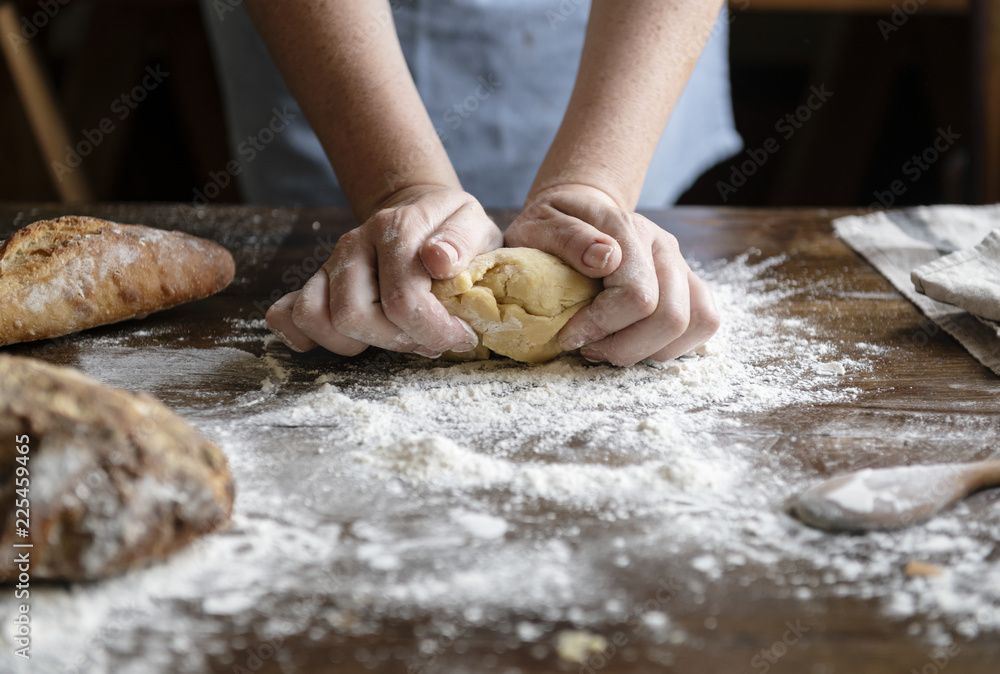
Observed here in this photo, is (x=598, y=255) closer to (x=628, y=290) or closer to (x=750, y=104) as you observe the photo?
(x=628, y=290)

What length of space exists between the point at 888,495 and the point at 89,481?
2.28 ft

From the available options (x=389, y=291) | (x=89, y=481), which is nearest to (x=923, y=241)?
(x=389, y=291)

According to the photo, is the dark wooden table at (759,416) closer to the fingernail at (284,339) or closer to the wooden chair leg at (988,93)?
the fingernail at (284,339)

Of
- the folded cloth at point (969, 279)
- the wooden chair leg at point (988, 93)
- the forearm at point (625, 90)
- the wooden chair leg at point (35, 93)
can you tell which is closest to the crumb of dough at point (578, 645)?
the forearm at point (625, 90)

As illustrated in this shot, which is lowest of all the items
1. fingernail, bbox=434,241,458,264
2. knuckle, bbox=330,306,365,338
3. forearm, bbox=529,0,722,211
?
knuckle, bbox=330,306,365,338

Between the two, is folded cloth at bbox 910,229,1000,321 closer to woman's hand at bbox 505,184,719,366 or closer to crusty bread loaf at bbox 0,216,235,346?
woman's hand at bbox 505,184,719,366

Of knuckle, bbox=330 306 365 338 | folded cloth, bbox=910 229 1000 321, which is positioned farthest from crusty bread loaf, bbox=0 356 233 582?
folded cloth, bbox=910 229 1000 321

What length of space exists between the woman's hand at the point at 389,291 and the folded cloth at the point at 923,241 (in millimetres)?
712

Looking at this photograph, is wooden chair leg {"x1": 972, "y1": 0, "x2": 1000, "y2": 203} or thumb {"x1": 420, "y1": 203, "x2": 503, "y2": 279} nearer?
thumb {"x1": 420, "y1": 203, "x2": 503, "y2": 279}

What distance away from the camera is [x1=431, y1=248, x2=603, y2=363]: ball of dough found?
0.95 meters

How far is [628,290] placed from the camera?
93 centimetres

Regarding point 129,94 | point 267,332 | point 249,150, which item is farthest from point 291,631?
point 129,94

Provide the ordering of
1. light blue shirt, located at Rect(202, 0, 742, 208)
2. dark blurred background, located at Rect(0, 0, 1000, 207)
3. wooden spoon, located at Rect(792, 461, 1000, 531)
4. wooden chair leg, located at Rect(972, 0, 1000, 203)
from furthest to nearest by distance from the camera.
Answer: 1. dark blurred background, located at Rect(0, 0, 1000, 207)
2. wooden chair leg, located at Rect(972, 0, 1000, 203)
3. light blue shirt, located at Rect(202, 0, 742, 208)
4. wooden spoon, located at Rect(792, 461, 1000, 531)

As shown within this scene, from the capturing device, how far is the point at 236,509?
2.34ft
